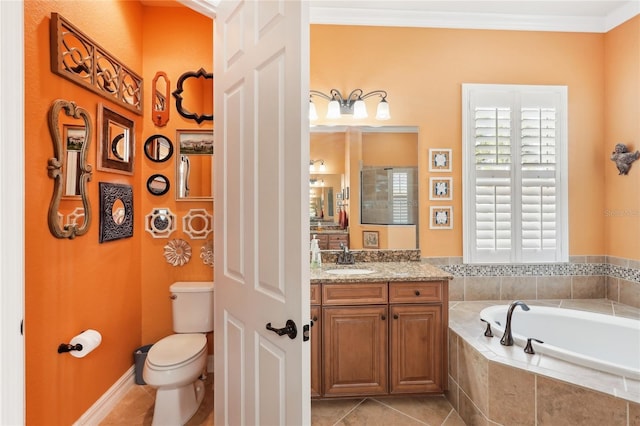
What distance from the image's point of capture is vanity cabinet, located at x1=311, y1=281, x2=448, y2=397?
7.37 feet

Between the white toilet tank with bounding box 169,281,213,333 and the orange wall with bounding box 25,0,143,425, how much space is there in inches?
14.4

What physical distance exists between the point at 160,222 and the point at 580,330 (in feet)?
11.2

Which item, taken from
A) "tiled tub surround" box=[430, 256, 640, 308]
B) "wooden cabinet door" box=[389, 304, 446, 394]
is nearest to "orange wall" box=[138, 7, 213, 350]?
"wooden cabinet door" box=[389, 304, 446, 394]

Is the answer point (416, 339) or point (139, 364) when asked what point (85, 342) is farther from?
point (416, 339)

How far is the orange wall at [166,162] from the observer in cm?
264

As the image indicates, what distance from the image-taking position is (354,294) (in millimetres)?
2268

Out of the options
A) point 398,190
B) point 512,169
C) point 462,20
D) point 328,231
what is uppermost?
point 462,20

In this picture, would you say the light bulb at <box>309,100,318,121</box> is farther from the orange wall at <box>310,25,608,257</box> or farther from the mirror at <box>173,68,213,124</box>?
the mirror at <box>173,68,213,124</box>

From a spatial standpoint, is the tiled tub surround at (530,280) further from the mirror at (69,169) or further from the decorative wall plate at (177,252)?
the mirror at (69,169)

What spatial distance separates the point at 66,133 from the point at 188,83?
1135 millimetres

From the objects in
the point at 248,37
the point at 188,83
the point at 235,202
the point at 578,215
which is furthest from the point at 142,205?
the point at 578,215

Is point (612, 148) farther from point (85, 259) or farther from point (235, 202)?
point (85, 259)

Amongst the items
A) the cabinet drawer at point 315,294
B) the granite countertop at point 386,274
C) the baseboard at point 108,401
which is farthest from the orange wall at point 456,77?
the baseboard at point 108,401

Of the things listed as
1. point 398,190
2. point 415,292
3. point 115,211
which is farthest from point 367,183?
point 115,211
